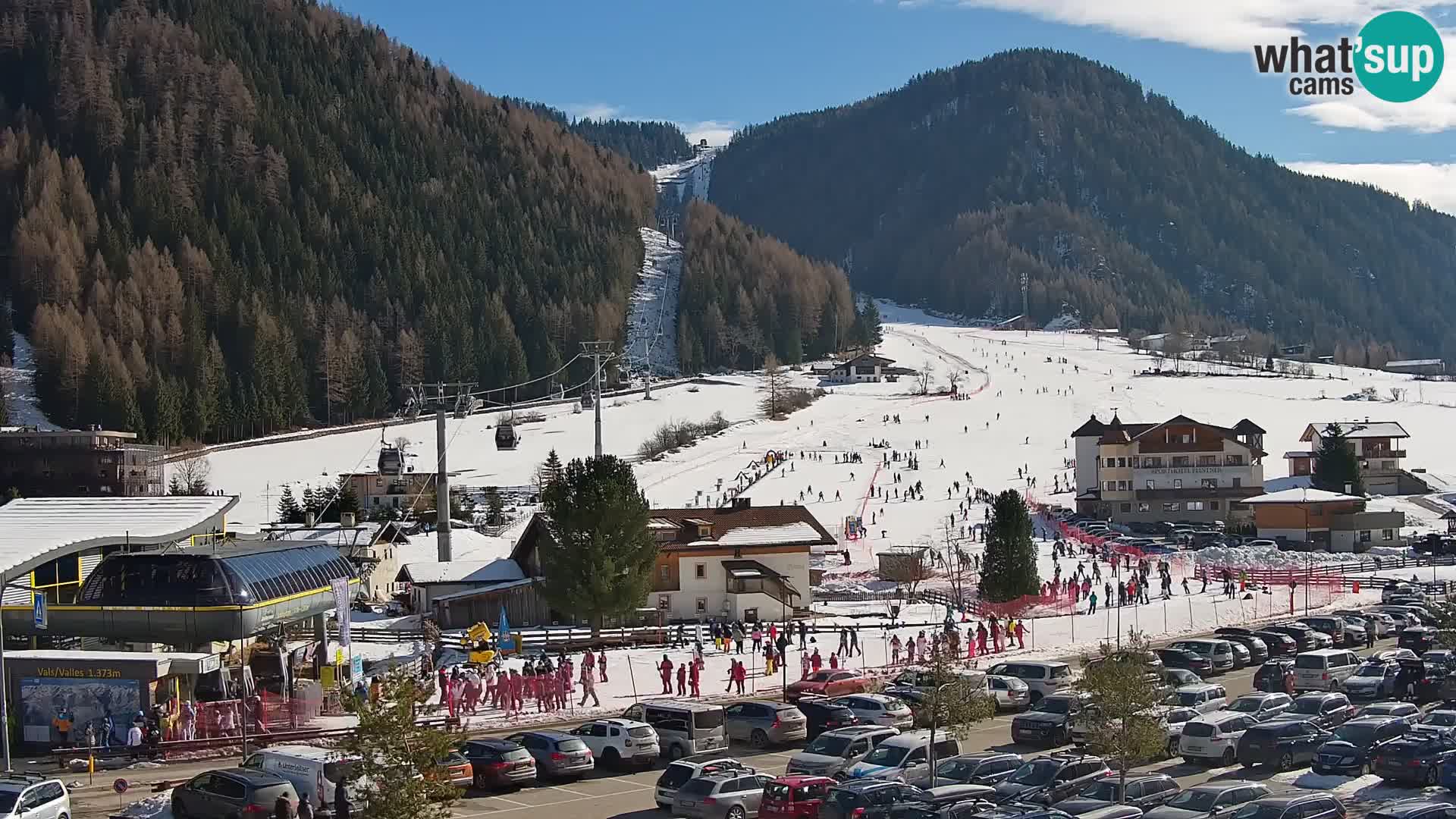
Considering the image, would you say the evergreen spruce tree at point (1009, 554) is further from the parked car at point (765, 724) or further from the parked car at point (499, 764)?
the parked car at point (499, 764)

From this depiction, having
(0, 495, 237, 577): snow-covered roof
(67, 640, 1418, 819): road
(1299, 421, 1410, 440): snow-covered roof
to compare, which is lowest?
(67, 640, 1418, 819): road

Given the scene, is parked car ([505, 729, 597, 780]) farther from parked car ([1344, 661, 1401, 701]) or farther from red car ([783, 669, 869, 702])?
parked car ([1344, 661, 1401, 701])

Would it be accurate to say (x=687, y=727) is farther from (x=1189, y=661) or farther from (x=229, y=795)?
(x=1189, y=661)

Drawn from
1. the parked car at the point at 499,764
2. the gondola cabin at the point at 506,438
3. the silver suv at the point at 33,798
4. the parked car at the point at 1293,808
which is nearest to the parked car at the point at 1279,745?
the parked car at the point at 1293,808

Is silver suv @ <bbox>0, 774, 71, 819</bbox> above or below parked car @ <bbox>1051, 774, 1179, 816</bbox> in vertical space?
above

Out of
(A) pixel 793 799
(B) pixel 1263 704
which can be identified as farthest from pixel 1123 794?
(B) pixel 1263 704

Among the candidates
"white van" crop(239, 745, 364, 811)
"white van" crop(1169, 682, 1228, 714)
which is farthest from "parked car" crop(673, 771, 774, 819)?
"white van" crop(1169, 682, 1228, 714)
